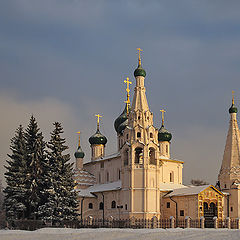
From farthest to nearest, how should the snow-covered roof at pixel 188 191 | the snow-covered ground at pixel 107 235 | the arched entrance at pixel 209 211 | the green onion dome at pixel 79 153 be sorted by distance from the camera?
1. the green onion dome at pixel 79 153
2. the arched entrance at pixel 209 211
3. the snow-covered roof at pixel 188 191
4. the snow-covered ground at pixel 107 235

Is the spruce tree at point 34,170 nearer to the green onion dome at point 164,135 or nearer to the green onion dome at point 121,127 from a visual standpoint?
the green onion dome at point 121,127

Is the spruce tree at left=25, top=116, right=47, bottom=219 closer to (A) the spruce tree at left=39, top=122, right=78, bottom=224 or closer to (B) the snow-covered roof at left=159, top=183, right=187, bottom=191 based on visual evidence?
(A) the spruce tree at left=39, top=122, right=78, bottom=224

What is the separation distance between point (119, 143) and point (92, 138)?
460 cm

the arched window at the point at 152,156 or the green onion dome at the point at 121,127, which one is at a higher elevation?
the green onion dome at the point at 121,127

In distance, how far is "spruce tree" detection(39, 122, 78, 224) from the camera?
88.3 ft

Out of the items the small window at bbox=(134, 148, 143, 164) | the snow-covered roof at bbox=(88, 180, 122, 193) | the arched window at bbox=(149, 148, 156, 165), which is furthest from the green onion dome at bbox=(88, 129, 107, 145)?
the arched window at bbox=(149, 148, 156, 165)

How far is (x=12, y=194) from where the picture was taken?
2723cm

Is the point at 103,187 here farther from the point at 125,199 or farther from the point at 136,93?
the point at 136,93

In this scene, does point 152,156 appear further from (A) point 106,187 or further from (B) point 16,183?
(B) point 16,183

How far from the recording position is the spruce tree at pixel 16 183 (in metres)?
26.7

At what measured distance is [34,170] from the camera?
91.8 feet

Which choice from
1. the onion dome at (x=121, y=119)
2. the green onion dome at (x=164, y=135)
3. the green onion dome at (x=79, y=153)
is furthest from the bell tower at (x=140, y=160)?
the green onion dome at (x=79, y=153)

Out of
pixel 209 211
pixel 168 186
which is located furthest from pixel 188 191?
pixel 168 186

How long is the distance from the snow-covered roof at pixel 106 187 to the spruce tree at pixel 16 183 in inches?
433
